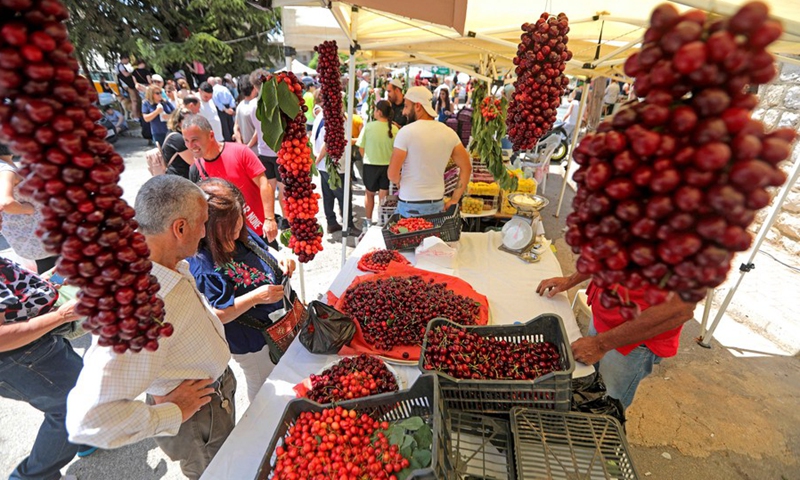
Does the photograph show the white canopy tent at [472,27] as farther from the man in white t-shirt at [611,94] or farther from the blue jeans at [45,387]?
the man in white t-shirt at [611,94]

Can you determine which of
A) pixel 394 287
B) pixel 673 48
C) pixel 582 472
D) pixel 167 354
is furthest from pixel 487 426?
pixel 673 48

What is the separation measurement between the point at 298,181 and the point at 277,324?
89cm

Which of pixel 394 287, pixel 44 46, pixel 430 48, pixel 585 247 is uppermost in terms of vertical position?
pixel 430 48

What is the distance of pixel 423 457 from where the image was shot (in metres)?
1.42

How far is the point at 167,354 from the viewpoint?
1.49 metres

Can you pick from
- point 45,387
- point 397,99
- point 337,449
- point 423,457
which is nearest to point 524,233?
point 423,457

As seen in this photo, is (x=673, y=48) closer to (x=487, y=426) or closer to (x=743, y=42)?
(x=743, y=42)

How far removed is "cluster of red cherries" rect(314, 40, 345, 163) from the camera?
2.69 metres

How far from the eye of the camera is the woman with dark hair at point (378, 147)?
16.7 ft

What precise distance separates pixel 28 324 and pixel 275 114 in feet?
5.02

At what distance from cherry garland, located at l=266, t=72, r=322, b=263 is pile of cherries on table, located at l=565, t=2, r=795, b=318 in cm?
184

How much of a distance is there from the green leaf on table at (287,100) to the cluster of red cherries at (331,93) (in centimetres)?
75

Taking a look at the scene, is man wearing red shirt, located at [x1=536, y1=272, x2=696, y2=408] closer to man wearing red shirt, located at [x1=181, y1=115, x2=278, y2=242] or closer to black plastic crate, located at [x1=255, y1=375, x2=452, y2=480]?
black plastic crate, located at [x1=255, y1=375, x2=452, y2=480]

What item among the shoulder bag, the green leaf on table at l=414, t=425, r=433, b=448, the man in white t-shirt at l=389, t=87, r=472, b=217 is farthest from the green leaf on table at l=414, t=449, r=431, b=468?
the man in white t-shirt at l=389, t=87, r=472, b=217
